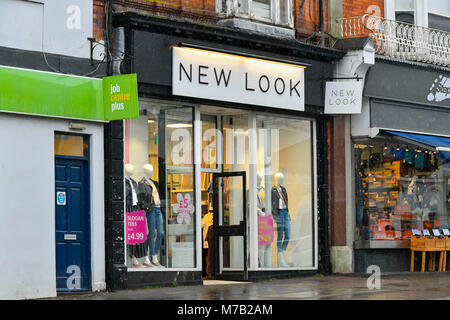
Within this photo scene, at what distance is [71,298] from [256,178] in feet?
17.3

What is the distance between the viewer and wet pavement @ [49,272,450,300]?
14.2 meters

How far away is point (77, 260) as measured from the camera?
15.4 metres

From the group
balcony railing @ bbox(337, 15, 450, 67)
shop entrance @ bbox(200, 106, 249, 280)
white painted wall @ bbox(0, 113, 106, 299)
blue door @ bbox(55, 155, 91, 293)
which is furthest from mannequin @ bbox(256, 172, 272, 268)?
white painted wall @ bbox(0, 113, 106, 299)

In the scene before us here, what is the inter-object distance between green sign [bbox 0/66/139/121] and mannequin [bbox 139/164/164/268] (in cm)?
168

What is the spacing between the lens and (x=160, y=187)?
1694cm

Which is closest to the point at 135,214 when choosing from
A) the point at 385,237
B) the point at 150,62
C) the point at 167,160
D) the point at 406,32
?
the point at 167,160

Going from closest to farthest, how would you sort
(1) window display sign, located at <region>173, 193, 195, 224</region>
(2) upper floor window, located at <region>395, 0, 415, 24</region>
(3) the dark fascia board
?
1. (3) the dark fascia board
2. (1) window display sign, located at <region>173, 193, 195, 224</region>
3. (2) upper floor window, located at <region>395, 0, 415, 24</region>

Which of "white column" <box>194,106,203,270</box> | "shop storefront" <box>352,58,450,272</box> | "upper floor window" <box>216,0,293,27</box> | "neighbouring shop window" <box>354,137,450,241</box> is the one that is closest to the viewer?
"white column" <box>194,106,203,270</box>

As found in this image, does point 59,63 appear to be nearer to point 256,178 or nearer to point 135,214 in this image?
point 135,214

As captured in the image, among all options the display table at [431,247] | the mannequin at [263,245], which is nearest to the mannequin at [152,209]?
the mannequin at [263,245]

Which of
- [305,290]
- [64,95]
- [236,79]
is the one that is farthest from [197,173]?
[64,95]

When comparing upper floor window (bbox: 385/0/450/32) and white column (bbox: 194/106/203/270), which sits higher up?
upper floor window (bbox: 385/0/450/32)

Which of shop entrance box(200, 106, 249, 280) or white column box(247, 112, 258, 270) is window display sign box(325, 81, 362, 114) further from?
shop entrance box(200, 106, 249, 280)

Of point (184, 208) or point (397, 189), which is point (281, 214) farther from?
point (397, 189)
